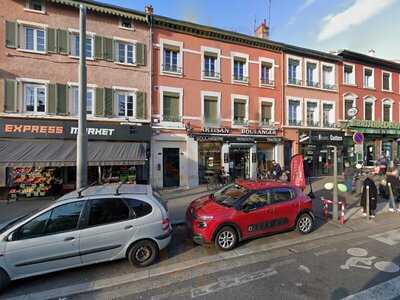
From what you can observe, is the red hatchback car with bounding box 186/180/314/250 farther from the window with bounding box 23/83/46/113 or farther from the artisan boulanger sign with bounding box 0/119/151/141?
the window with bounding box 23/83/46/113

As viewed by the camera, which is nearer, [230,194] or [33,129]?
[230,194]

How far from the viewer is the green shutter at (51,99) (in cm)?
1169

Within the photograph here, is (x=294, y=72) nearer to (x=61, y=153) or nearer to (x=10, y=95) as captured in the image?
(x=61, y=153)

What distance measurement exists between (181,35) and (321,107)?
1169cm

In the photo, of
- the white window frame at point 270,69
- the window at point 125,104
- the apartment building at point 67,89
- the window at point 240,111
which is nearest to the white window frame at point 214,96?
the window at point 240,111

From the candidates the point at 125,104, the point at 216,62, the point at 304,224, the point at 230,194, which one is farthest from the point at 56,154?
the point at 216,62

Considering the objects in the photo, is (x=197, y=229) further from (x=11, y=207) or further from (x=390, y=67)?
(x=390, y=67)

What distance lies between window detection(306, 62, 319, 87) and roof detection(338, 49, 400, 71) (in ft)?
8.63

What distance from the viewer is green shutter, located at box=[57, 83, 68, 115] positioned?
11.9 metres

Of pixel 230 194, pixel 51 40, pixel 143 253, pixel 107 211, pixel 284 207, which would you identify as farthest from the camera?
pixel 51 40

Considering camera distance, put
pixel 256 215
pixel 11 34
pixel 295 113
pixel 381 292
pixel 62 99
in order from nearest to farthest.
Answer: pixel 381 292 < pixel 256 215 < pixel 11 34 < pixel 62 99 < pixel 295 113

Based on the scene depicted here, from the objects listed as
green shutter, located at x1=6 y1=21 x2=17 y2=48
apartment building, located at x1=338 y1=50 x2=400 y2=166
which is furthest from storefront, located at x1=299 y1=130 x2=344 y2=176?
green shutter, located at x1=6 y1=21 x2=17 y2=48

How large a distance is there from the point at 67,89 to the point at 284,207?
1142 centimetres

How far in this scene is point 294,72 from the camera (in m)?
18.1
